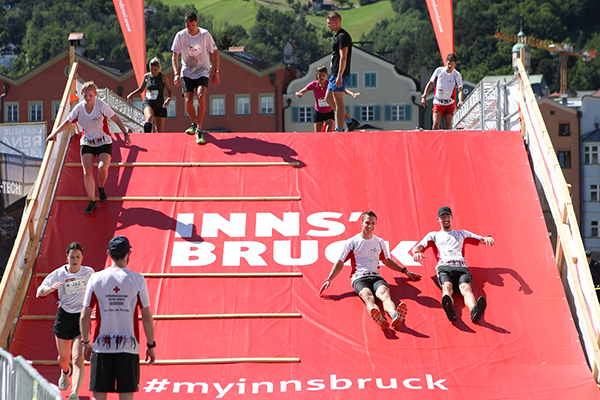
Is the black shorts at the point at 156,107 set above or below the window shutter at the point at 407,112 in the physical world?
below

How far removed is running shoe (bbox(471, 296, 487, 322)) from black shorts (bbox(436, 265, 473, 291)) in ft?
1.33

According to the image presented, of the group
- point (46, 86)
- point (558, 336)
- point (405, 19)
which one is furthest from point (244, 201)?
point (405, 19)

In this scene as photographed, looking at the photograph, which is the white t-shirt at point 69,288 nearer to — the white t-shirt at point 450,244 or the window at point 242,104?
the white t-shirt at point 450,244

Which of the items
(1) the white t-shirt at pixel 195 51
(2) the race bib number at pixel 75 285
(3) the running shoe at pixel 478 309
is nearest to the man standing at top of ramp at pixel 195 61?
(1) the white t-shirt at pixel 195 51

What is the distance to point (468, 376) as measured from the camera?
303 inches

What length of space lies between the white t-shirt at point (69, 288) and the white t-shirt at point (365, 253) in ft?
9.51

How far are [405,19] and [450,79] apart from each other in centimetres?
16218

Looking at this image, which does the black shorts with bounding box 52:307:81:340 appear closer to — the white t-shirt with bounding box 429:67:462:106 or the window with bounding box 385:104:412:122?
the white t-shirt with bounding box 429:67:462:106

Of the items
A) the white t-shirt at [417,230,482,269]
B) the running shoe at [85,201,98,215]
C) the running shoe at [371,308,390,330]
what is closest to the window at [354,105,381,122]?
the running shoe at [85,201,98,215]

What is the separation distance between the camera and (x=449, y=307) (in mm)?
8266

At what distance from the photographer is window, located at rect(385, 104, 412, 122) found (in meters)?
51.8

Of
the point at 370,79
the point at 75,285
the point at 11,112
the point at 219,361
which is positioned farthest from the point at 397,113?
the point at 75,285

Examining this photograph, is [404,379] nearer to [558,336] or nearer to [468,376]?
[468,376]

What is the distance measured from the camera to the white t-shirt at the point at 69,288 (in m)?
7.49
